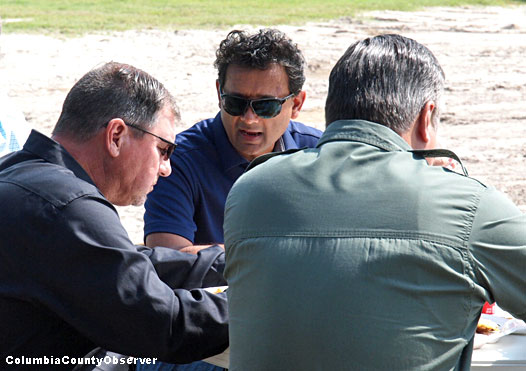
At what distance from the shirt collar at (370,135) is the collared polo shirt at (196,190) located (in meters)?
1.48

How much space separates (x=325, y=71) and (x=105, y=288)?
36.3 feet

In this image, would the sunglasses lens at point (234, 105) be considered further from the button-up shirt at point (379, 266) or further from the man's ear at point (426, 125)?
the button-up shirt at point (379, 266)

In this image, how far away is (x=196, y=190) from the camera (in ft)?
11.4

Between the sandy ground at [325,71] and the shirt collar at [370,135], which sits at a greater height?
the shirt collar at [370,135]

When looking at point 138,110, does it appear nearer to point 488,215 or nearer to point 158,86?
point 158,86

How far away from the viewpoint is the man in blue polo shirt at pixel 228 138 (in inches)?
135

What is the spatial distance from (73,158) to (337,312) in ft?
3.16

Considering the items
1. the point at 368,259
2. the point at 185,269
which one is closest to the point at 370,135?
the point at 368,259

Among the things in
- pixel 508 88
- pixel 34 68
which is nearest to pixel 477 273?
pixel 508 88

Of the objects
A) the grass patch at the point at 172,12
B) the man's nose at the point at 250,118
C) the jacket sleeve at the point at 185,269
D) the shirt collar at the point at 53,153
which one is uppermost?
the shirt collar at the point at 53,153

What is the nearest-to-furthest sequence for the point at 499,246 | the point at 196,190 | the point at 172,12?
the point at 499,246 → the point at 196,190 → the point at 172,12

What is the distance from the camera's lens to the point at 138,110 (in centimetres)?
252

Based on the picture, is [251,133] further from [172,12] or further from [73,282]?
[172,12]

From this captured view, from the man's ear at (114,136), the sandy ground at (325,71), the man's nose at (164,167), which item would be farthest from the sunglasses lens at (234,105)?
the sandy ground at (325,71)
